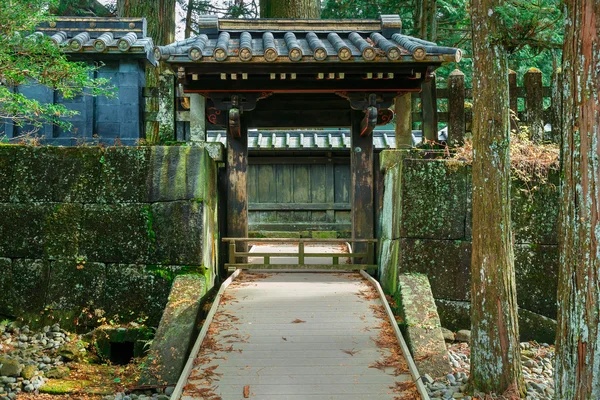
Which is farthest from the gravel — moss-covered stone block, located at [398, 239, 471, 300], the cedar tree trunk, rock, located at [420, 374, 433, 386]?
the cedar tree trunk

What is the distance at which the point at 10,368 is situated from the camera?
6.46m

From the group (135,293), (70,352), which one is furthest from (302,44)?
(70,352)

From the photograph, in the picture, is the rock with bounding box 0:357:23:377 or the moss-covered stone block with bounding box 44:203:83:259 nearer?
the rock with bounding box 0:357:23:377

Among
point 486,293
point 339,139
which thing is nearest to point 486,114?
point 486,293

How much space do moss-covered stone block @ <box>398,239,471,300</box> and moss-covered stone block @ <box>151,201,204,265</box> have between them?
296 centimetres

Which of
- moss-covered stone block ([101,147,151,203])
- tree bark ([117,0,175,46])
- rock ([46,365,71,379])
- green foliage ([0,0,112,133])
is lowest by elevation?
rock ([46,365,71,379])

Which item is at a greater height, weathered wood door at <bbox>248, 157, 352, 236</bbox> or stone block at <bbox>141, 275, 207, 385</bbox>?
weathered wood door at <bbox>248, 157, 352, 236</bbox>

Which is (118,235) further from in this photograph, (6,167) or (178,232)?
(6,167)

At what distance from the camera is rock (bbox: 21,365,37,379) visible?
6.51m

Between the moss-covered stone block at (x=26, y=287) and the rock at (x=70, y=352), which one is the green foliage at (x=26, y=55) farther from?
the rock at (x=70, y=352)

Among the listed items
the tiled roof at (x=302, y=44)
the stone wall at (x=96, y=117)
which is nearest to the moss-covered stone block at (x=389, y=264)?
the tiled roof at (x=302, y=44)

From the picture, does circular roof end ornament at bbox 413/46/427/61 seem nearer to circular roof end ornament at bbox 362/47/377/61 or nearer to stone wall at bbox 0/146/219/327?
circular roof end ornament at bbox 362/47/377/61

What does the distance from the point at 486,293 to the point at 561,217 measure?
8.07ft

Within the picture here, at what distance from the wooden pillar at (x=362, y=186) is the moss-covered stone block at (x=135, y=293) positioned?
11.8 feet
